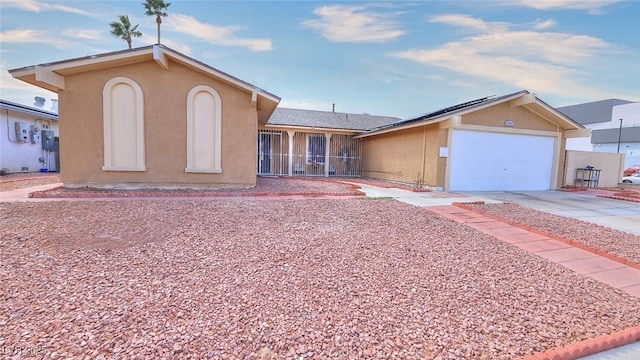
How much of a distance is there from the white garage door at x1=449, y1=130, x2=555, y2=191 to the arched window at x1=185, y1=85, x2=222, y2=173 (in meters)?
8.42

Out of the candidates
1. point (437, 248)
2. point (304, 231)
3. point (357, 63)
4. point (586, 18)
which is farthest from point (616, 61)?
point (304, 231)

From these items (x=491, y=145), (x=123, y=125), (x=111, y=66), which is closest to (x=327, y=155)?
(x=491, y=145)

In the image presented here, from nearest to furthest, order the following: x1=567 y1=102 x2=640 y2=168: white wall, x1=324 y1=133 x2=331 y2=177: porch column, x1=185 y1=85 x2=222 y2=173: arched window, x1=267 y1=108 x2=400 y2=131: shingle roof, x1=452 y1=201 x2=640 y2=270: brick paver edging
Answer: x1=452 y1=201 x2=640 y2=270: brick paver edging
x1=185 y1=85 x2=222 y2=173: arched window
x1=267 y1=108 x2=400 y2=131: shingle roof
x1=324 y1=133 x2=331 y2=177: porch column
x1=567 y1=102 x2=640 y2=168: white wall

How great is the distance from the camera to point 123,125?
882 cm

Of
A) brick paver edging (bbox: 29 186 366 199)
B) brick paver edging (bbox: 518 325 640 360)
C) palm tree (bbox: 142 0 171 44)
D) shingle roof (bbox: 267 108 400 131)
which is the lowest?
brick paver edging (bbox: 518 325 640 360)

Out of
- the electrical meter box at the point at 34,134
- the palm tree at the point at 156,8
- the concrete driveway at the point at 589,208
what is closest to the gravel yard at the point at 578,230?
the concrete driveway at the point at 589,208

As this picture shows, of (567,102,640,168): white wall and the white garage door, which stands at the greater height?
(567,102,640,168): white wall

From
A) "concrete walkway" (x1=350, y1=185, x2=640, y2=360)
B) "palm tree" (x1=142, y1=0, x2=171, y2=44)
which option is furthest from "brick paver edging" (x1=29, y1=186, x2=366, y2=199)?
"palm tree" (x1=142, y1=0, x2=171, y2=44)

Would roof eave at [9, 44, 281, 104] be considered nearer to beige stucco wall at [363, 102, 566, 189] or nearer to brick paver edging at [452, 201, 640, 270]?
beige stucco wall at [363, 102, 566, 189]

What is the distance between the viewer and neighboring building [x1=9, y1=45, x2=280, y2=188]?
27.9 feet

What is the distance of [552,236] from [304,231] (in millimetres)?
4335

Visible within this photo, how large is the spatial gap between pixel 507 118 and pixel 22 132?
22.2m

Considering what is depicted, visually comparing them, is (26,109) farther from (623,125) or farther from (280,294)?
(623,125)

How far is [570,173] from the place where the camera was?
14047 mm
